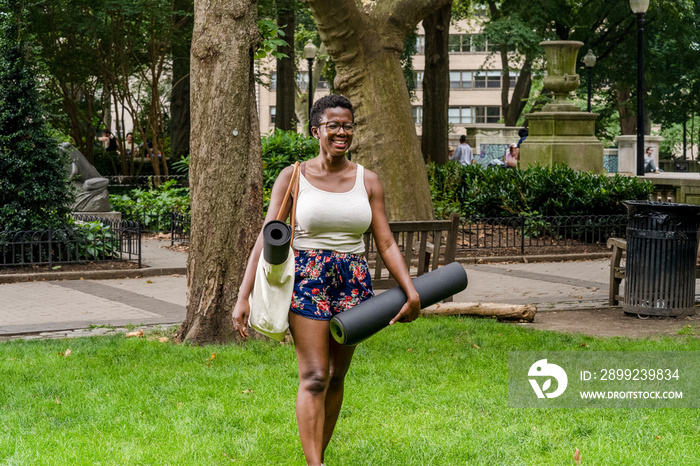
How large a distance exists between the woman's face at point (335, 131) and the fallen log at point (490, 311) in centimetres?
489

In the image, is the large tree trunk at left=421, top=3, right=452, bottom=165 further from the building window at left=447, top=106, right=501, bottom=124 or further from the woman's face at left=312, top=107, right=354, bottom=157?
the building window at left=447, top=106, right=501, bottom=124

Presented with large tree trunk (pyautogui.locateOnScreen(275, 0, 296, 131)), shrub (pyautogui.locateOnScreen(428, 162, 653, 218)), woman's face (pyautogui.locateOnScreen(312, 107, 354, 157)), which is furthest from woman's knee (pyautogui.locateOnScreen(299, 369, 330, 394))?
large tree trunk (pyautogui.locateOnScreen(275, 0, 296, 131))

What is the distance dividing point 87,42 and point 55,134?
12.2 metres

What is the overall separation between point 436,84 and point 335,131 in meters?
19.1

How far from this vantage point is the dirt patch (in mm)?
8242

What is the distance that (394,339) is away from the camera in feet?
25.1

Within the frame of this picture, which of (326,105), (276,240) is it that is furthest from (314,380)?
(326,105)

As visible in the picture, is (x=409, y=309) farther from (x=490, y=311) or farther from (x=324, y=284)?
(x=490, y=311)

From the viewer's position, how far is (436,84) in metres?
22.8

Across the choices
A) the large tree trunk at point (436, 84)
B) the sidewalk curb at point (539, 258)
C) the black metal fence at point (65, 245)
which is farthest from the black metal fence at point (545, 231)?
the large tree trunk at point (436, 84)

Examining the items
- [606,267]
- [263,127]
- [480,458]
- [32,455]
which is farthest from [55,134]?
[263,127]

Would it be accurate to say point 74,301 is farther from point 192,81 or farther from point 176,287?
point 192,81

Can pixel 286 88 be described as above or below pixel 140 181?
above

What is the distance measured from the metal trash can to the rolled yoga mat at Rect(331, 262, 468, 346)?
530 centimetres
